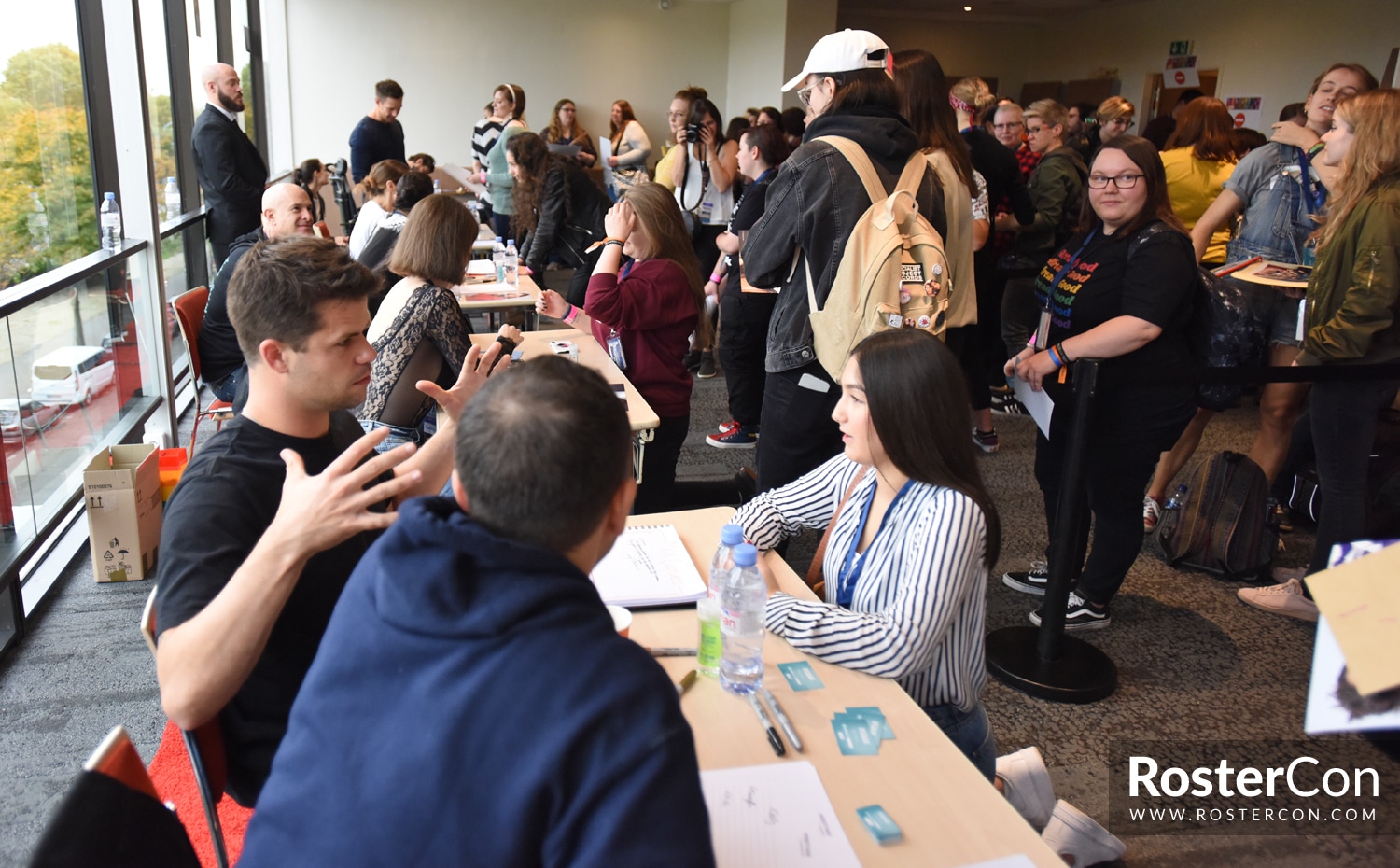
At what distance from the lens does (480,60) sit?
35.2 ft

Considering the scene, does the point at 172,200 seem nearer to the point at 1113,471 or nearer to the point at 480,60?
the point at 1113,471

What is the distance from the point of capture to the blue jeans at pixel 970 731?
1.65 meters

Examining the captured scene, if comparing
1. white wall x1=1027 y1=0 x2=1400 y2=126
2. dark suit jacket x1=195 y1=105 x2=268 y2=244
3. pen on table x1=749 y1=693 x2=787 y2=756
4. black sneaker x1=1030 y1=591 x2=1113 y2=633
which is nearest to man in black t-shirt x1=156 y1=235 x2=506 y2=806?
pen on table x1=749 y1=693 x2=787 y2=756

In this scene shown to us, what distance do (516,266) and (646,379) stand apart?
2331 millimetres

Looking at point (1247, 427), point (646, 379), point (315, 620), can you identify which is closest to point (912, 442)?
point (315, 620)

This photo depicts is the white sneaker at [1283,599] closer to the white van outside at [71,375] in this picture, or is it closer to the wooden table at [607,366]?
the wooden table at [607,366]

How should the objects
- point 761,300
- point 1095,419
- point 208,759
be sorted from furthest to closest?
point 761,300 < point 1095,419 < point 208,759

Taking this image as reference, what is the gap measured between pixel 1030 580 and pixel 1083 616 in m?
0.32

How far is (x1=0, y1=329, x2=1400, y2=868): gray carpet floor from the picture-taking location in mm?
2137

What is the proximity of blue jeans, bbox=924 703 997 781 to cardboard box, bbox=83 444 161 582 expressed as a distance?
2743mm

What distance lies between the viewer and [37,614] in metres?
3.00

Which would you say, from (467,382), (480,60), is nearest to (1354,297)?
(467,382)

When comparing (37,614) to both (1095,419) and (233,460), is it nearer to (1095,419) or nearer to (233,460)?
(233,460)

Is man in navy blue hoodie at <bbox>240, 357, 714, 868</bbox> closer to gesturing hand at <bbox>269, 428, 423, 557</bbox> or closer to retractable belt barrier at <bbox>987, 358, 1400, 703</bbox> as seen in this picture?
gesturing hand at <bbox>269, 428, 423, 557</bbox>
